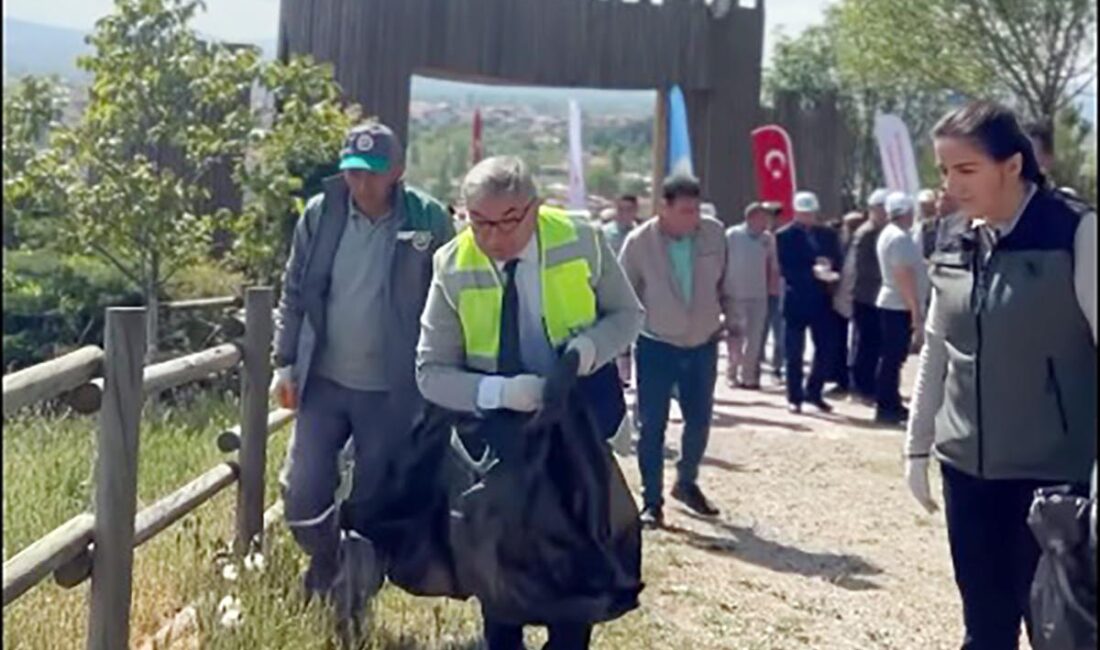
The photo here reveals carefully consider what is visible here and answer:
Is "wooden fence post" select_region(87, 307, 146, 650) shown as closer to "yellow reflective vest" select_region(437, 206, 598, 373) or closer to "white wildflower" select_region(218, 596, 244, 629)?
"white wildflower" select_region(218, 596, 244, 629)

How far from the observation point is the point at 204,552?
6.16 m

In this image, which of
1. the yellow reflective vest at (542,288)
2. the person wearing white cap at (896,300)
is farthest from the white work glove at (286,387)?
the person wearing white cap at (896,300)

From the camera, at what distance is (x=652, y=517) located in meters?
8.66

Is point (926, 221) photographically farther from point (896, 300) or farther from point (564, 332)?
point (564, 332)

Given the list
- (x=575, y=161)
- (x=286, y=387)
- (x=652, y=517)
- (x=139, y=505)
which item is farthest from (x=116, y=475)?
(x=575, y=161)

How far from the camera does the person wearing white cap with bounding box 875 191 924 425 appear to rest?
40.6 ft

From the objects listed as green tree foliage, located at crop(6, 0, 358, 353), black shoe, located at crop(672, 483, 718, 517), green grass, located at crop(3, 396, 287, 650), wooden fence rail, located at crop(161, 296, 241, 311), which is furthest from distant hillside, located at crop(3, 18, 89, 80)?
black shoe, located at crop(672, 483, 718, 517)

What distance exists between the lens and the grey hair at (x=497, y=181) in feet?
16.1

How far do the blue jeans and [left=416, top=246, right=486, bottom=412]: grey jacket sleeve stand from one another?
3.65m

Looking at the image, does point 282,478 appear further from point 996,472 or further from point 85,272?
point 85,272

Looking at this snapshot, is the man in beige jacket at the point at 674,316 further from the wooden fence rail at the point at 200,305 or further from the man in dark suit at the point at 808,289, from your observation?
the man in dark suit at the point at 808,289

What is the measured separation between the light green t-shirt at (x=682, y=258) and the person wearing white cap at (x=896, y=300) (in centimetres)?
370

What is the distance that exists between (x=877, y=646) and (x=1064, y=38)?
23.3 meters

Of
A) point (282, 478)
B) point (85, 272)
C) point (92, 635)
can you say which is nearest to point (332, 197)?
point (282, 478)
